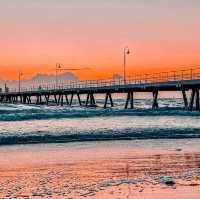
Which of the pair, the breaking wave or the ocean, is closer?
the ocean

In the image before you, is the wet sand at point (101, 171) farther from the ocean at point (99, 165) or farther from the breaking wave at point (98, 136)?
the breaking wave at point (98, 136)

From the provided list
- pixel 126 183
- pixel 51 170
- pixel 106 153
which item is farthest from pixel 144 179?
pixel 106 153

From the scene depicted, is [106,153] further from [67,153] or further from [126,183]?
[126,183]

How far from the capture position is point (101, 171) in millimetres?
10547

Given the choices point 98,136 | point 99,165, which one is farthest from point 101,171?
point 98,136

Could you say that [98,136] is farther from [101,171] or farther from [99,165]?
[101,171]

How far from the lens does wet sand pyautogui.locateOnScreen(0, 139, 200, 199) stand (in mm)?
8562

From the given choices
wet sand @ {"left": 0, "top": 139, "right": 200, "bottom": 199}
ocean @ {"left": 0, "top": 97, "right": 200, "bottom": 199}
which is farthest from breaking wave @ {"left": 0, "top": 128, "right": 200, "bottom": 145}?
wet sand @ {"left": 0, "top": 139, "right": 200, "bottom": 199}

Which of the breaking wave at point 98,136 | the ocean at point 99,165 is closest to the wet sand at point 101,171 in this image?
the ocean at point 99,165

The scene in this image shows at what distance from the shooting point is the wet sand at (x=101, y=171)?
8562 mm

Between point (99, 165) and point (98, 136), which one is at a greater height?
point (98, 136)

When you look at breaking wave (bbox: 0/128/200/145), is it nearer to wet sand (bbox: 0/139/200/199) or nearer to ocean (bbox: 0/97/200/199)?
ocean (bbox: 0/97/200/199)

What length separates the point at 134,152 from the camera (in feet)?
45.1

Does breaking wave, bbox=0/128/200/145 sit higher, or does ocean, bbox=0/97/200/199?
breaking wave, bbox=0/128/200/145
